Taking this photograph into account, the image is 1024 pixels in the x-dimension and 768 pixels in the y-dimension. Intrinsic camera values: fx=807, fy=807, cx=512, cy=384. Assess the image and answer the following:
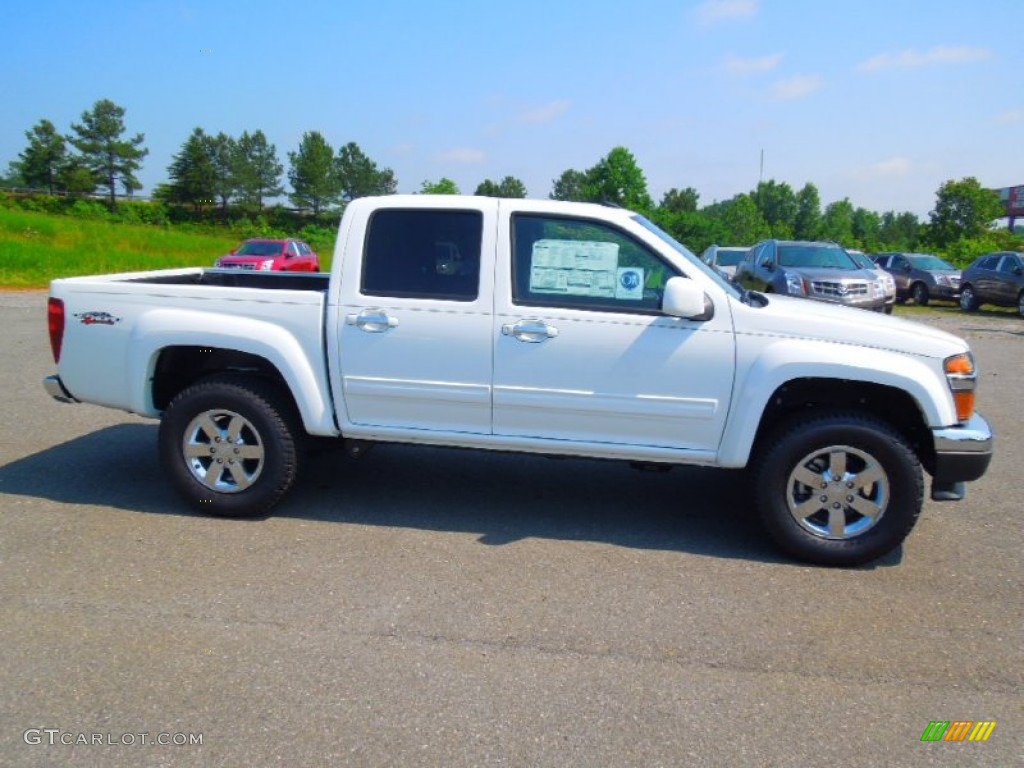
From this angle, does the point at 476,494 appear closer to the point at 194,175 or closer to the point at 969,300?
the point at 969,300

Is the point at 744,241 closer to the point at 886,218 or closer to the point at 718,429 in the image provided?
the point at 718,429

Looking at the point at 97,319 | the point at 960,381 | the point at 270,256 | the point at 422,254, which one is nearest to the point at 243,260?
the point at 270,256

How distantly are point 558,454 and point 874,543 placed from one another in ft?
5.72

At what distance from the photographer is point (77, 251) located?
29906 mm

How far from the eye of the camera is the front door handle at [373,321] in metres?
4.53

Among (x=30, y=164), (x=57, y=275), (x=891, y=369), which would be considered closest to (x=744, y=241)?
(x=57, y=275)

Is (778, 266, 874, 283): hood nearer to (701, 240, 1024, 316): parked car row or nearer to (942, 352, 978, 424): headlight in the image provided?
(701, 240, 1024, 316): parked car row

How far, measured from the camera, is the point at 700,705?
3016mm

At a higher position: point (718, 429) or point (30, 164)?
point (30, 164)

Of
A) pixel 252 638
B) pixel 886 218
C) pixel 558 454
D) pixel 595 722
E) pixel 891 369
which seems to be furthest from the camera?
pixel 886 218

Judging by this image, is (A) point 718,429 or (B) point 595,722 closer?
(B) point 595,722

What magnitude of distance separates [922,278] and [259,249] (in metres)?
19.8

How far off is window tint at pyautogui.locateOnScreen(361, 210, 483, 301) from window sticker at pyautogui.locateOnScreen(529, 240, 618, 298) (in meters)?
0.36

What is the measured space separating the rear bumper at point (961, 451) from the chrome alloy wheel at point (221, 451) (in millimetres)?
3758
